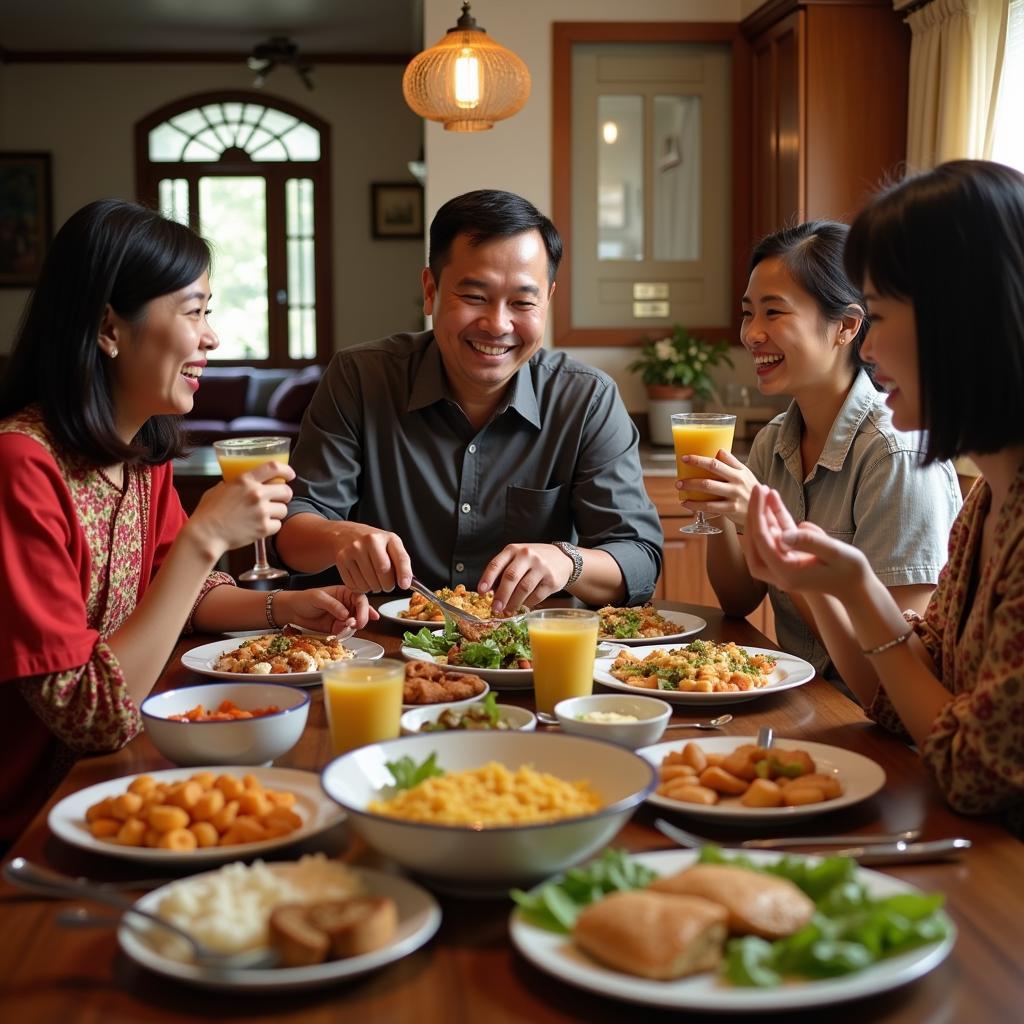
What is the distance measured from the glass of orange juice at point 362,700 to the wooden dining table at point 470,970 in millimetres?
191

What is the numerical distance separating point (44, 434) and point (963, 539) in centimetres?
132

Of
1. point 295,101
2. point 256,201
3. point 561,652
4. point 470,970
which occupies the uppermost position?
point 295,101

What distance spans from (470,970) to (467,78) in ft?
10.9

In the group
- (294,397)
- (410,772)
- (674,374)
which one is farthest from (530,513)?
(294,397)

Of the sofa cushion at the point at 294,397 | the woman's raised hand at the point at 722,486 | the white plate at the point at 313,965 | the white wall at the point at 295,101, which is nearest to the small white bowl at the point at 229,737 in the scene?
the white plate at the point at 313,965

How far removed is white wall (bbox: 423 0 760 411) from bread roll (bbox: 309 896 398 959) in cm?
391

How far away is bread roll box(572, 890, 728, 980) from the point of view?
2.95 ft

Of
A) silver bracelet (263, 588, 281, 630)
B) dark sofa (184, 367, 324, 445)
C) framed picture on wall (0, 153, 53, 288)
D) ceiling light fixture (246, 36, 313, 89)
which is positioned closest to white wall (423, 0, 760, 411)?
silver bracelet (263, 588, 281, 630)

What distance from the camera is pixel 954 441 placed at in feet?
4.80

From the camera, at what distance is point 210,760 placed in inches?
55.2

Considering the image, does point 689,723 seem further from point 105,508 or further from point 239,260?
point 239,260

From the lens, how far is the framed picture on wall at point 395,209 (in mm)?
11445

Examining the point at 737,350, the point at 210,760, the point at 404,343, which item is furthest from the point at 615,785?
the point at 737,350

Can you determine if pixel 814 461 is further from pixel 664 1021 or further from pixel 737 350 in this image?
pixel 737 350
